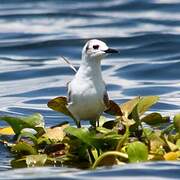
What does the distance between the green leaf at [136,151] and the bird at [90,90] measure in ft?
3.45

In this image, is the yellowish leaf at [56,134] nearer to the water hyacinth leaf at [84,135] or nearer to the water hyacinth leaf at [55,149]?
the water hyacinth leaf at [55,149]

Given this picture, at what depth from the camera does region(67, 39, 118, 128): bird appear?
9.95 metres

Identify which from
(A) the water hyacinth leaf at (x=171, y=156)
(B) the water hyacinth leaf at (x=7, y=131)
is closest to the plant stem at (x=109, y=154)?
(A) the water hyacinth leaf at (x=171, y=156)

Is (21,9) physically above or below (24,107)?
above

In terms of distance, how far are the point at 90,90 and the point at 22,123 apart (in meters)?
0.79

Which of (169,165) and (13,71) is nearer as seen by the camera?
(169,165)

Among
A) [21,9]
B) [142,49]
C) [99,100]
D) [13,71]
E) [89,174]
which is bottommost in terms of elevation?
[89,174]

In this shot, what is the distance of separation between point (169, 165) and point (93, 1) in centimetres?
1751

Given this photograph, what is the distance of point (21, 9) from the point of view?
2492 cm

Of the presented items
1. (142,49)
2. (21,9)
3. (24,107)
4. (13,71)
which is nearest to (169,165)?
(24,107)

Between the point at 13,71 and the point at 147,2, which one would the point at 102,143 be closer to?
the point at 13,71

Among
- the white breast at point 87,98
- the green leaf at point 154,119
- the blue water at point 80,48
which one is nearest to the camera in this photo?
the white breast at point 87,98

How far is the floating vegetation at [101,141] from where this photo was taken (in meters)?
9.24

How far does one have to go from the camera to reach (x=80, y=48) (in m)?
20.1
